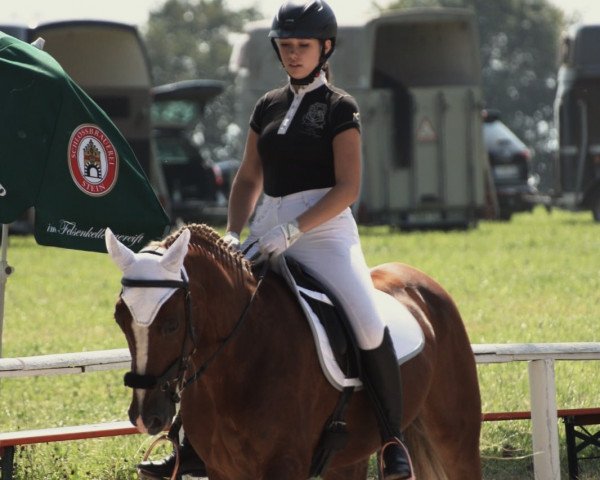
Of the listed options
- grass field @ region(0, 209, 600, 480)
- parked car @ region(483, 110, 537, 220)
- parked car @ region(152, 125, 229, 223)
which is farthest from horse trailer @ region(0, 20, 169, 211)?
parked car @ region(483, 110, 537, 220)

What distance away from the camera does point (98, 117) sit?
8.03m

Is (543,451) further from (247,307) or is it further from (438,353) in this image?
(247,307)

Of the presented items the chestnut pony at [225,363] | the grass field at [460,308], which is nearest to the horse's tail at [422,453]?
the chestnut pony at [225,363]

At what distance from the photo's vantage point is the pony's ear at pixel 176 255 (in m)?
5.37

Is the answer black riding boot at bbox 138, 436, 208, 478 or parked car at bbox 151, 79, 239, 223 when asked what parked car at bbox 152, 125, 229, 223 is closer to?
parked car at bbox 151, 79, 239, 223

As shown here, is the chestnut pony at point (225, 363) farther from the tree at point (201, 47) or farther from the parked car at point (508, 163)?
the tree at point (201, 47)

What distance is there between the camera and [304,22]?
20.4 feet

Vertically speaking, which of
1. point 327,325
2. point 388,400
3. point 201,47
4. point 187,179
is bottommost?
point 201,47

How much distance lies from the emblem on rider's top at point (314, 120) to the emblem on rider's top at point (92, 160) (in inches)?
75.4

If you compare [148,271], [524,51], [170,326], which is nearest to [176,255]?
[148,271]

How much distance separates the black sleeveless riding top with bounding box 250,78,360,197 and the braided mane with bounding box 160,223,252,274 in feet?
1.56

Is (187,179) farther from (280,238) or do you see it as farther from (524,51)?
(524,51)

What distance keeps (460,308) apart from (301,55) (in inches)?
399

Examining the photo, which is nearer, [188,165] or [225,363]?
[225,363]
